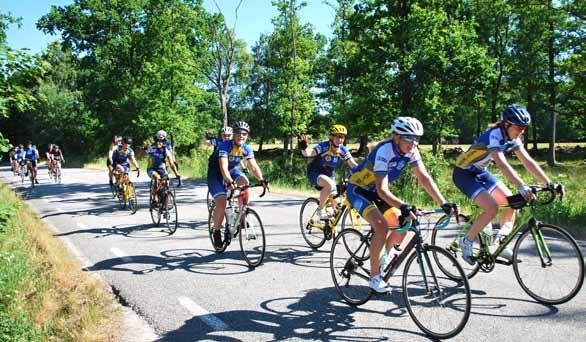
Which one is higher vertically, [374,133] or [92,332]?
[374,133]

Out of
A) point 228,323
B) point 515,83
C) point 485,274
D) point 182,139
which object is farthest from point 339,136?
point 515,83

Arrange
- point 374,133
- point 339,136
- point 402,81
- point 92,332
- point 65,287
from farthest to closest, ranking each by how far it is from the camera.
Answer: point 374,133, point 402,81, point 339,136, point 65,287, point 92,332

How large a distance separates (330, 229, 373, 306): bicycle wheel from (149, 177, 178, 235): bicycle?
5243 millimetres

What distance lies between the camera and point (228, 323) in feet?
15.7

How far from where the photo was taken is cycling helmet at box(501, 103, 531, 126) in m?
5.15

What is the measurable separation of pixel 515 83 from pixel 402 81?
24292 mm

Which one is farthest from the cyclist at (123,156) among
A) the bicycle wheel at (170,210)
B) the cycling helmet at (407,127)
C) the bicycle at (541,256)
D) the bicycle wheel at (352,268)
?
the bicycle at (541,256)

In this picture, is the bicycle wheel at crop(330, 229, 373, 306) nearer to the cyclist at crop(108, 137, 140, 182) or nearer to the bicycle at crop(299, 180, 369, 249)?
the bicycle at crop(299, 180, 369, 249)

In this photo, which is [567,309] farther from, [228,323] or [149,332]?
[149,332]

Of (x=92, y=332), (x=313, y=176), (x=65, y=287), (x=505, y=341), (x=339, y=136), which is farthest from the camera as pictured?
(x=313, y=176)

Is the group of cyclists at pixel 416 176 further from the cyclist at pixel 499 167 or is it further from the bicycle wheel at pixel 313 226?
the bicycle wheel at pixel 313 226

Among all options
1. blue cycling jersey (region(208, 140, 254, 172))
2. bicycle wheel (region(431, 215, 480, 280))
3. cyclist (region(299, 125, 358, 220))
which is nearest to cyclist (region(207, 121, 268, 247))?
blue cycling jersey (region(208, 140, 254, 172))

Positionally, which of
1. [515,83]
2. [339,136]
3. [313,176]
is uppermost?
[515,83]

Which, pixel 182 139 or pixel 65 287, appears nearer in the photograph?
pixel 65 287
